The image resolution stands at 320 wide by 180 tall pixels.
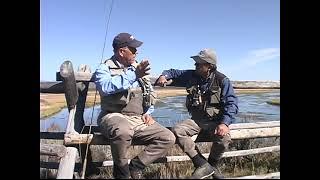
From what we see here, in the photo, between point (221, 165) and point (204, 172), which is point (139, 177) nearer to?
point (204, 172)

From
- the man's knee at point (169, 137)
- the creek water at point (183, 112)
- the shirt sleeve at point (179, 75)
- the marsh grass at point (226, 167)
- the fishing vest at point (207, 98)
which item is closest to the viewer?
the man's knee at point (169, 137)

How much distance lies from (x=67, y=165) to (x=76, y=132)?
711mm

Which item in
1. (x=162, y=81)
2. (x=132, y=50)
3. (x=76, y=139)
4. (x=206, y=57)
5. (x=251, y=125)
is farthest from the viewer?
(x=251, y=125)

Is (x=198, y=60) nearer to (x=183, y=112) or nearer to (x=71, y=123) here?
(x=71, y=123)

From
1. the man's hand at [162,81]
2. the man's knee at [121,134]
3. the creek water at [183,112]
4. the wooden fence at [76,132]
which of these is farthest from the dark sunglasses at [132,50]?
the creek water at [183,112]

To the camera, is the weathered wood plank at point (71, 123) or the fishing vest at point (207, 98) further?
the fishing vest at point (207, 98)

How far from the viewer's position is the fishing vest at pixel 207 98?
5.13 meters

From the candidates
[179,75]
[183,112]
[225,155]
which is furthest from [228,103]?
[183,112]

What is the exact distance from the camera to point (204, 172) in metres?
4.52

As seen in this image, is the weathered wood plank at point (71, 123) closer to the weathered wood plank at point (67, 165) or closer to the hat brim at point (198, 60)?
the weathered wood plank at point (67, 165)

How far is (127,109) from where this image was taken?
4.87 m

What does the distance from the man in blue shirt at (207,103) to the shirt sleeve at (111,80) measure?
0.92m

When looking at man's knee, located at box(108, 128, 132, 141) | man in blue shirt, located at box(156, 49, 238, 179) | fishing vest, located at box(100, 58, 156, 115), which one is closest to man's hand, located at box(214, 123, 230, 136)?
man in blue shirt, located at box(156, 49, 238, 179)
